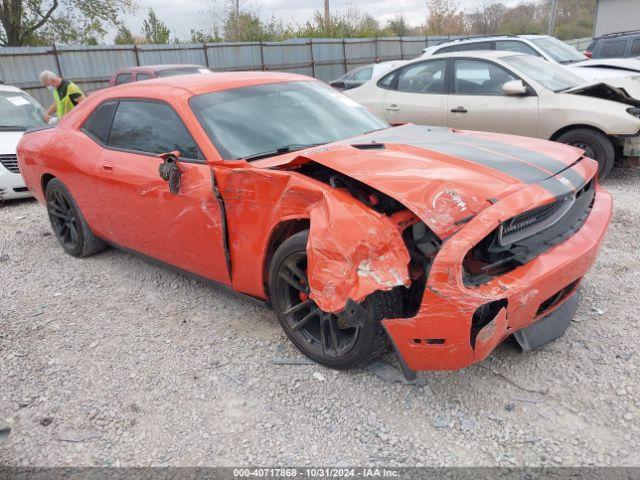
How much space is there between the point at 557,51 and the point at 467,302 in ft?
29.1

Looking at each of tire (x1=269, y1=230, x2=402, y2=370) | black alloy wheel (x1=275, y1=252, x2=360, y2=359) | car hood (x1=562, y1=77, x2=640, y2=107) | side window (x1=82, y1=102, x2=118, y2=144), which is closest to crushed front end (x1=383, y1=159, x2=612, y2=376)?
tire (x1=269, y1=230, x2=402, y2=370)

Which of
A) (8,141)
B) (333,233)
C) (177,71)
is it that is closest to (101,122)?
(333,233)

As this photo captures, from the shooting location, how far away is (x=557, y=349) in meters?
2.89

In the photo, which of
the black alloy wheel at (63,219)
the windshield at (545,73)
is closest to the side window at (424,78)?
the windshield at (545,73)

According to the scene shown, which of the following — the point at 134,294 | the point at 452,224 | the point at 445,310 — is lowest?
the point at 134,294

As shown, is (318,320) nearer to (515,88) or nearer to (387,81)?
(515,88)

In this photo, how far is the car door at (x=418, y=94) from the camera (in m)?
6.94

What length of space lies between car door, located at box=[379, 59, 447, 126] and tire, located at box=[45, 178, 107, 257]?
426cm

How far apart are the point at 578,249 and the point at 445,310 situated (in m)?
0.88

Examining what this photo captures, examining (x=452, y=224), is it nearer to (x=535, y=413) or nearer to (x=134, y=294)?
(x=535, y=413)

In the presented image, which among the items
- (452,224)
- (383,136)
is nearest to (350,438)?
(452,224)

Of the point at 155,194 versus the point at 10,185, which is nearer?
the point at 155,194

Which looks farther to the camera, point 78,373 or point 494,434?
point 78,373

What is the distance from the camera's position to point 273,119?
11.3 feet
